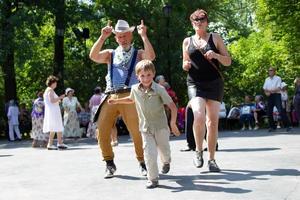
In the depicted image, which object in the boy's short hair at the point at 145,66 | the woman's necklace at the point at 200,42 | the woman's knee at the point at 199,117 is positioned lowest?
the woman's knee at the point at 199,117

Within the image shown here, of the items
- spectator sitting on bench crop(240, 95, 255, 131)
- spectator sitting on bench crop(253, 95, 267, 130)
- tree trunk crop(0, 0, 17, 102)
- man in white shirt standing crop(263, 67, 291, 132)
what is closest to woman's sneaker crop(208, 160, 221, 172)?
man in white shirt standing crop(263, 67, 291, 132)

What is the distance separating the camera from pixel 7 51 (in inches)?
897

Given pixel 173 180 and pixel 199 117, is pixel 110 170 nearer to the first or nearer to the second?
pixel 173 180

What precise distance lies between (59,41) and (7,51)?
14.5 ft

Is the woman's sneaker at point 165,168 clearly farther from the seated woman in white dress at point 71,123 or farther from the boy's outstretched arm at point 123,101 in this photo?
the seated woman in white dress at point 71,123

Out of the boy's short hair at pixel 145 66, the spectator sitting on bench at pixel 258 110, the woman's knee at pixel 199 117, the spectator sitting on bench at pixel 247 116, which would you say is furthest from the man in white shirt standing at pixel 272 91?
the boy's short hair at pixel 145 66

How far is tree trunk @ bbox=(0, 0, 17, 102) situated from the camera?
74.4ft

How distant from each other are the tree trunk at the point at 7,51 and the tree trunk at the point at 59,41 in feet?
6.66

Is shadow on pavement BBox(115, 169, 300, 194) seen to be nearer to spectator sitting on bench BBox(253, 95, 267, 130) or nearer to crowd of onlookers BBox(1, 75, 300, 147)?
crowd of onlookers BBox(1, 75, 300, 147)

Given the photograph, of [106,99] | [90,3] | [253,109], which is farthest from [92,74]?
[106,99]

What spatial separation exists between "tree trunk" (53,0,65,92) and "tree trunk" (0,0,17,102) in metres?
2.03

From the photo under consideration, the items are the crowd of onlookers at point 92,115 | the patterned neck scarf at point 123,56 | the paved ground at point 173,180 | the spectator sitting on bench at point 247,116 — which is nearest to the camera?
the paved ground at point 173,180

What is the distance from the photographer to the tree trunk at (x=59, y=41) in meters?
25.5

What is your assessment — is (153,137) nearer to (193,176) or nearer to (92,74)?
(193,176)
